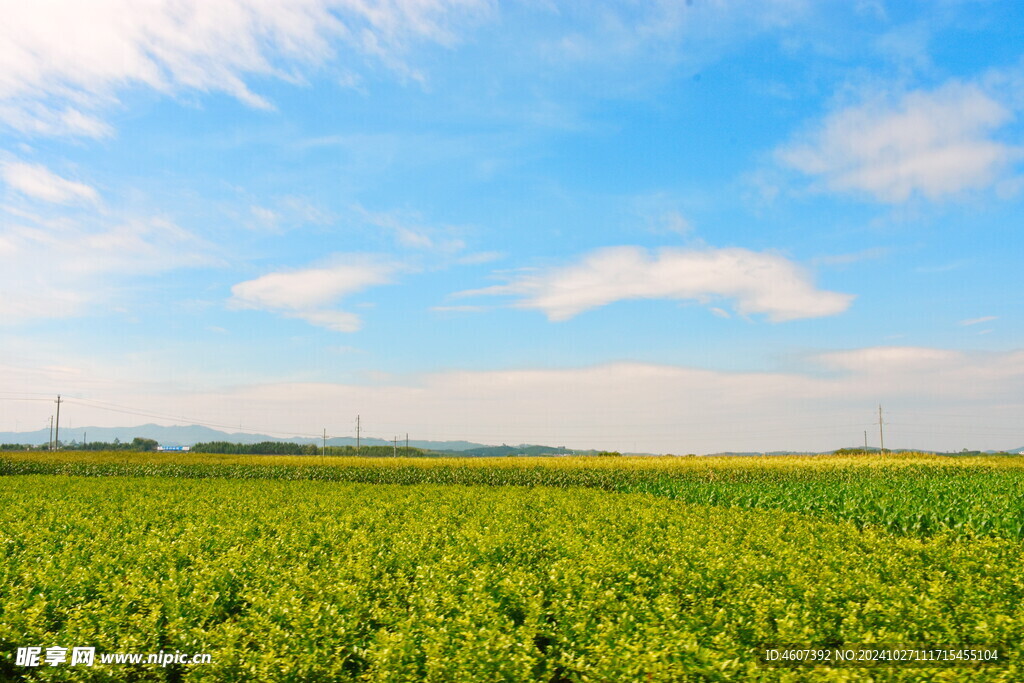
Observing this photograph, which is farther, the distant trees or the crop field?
the distant trees

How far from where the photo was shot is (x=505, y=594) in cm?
879

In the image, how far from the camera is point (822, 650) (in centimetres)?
710

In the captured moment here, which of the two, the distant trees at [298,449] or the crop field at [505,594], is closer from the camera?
the crop field at [505,594]

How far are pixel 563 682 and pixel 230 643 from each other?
4.23 meters

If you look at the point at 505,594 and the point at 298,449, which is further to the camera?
the point at 298,449

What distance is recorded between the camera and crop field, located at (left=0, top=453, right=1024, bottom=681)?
22.2ft

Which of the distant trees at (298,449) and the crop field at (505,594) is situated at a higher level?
the crop field at (505,594)

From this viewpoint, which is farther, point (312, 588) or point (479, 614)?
point (312, 588)

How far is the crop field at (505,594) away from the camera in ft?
22.2

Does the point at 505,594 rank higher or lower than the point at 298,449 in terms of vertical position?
higher

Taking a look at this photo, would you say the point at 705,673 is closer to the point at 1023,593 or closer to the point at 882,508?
the point at 1023,593

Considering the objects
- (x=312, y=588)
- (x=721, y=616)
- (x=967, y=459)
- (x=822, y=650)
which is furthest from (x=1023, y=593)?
(x=967, y=459)

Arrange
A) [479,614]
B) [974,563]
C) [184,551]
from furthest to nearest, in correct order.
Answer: [184,551], [974,563], [479,614]

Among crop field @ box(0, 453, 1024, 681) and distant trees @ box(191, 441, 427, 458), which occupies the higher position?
crop field @ box(0, 453, 1024, 681)
